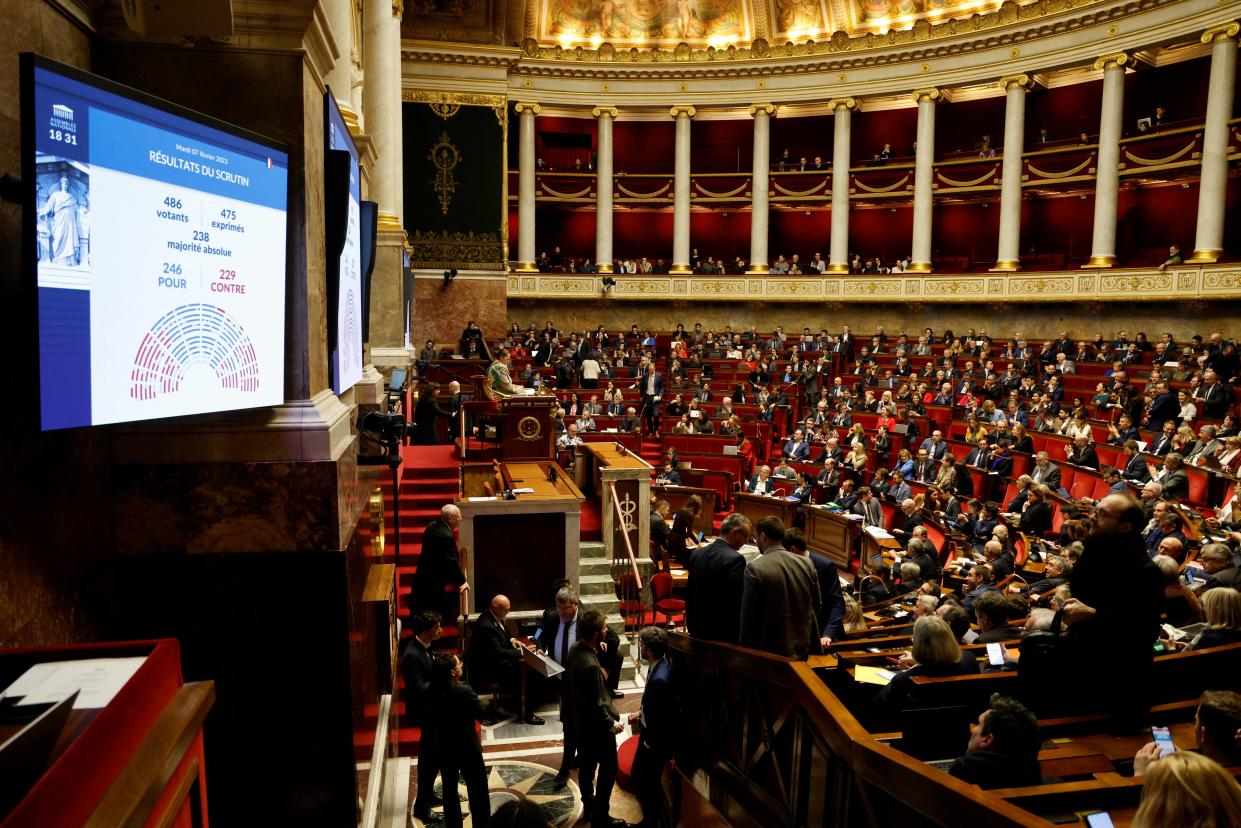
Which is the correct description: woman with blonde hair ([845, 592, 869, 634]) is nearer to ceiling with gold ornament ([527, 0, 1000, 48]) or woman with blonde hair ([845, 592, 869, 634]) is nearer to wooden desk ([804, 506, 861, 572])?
wooden desk ([804, 506, 861, 572])

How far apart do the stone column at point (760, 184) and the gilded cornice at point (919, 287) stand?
2.76 ft

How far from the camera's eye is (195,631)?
3225mm

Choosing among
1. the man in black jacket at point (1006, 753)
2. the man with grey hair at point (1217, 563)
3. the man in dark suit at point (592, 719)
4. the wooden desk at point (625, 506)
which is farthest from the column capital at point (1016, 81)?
the man in black jacket at point (1006, 753)

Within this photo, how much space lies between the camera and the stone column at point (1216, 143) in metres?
19.6

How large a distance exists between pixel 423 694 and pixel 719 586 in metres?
2.13

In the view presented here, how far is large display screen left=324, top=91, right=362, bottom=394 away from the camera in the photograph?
4035mm

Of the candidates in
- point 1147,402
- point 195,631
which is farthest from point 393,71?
point 1147,402

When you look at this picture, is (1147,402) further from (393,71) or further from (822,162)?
(822,162)

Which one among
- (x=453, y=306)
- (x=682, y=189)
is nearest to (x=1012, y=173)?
(x=682, y=189)

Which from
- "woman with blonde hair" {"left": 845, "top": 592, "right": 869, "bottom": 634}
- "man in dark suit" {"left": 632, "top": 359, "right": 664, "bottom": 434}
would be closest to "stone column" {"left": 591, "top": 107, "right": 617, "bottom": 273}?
"man in dark suit" {"left": 632, "top": 359, "right": 664, "bottom": 434}

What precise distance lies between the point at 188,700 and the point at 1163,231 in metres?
29.3

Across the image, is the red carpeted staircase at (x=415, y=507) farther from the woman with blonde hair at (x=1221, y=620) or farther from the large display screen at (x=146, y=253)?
the woman with blonde hair at (x=1221, y=620)

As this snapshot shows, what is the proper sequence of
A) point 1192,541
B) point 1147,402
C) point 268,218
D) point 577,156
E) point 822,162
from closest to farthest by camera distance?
point 268,218 → point 1192,541 → point 1147,402 → point 822,162 → point 577,156

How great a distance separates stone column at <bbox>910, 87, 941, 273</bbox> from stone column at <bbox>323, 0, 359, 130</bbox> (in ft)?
70.3
